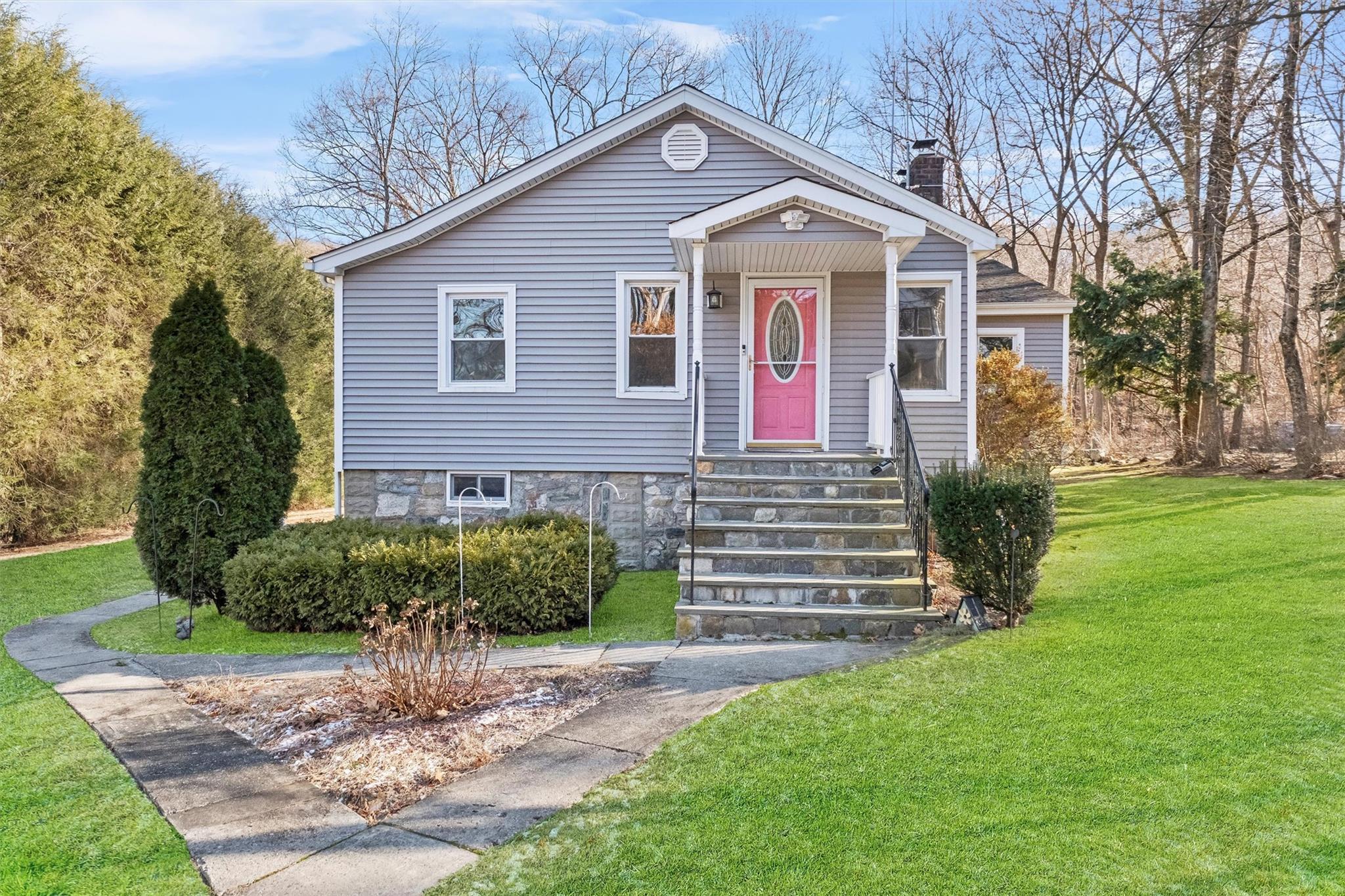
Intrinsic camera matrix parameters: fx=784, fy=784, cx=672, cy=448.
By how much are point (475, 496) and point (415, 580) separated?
3160mm

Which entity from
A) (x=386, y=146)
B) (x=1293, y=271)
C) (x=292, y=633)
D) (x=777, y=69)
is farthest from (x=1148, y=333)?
(x=386, y=146)

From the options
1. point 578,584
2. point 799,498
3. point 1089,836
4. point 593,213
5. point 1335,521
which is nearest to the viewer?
point 1089,836

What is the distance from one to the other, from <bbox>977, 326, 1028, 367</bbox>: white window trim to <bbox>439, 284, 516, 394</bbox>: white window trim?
9436 millimetres

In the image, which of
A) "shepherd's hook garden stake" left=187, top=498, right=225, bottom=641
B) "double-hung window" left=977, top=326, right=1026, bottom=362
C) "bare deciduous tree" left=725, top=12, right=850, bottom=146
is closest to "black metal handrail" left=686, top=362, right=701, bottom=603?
"shepherd's hook garden stake" left=187, top=498, right=225, bottom=641

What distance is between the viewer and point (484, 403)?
31.0 ft

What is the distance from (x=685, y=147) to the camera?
933 centimetres

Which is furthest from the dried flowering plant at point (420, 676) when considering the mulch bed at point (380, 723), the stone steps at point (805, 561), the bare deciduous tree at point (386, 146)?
the bare deciduous tree at point (386, 146)

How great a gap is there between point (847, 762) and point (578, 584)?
11.2 feet

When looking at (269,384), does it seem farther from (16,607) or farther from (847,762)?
(847,762)

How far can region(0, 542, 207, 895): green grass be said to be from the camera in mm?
2789

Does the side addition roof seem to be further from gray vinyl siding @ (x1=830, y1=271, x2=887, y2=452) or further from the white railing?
the white railing

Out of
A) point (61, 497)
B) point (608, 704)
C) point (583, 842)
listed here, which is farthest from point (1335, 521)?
point (61, 497)

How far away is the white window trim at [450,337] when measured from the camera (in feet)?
31.0

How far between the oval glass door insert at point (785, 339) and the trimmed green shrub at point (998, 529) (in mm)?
3534
